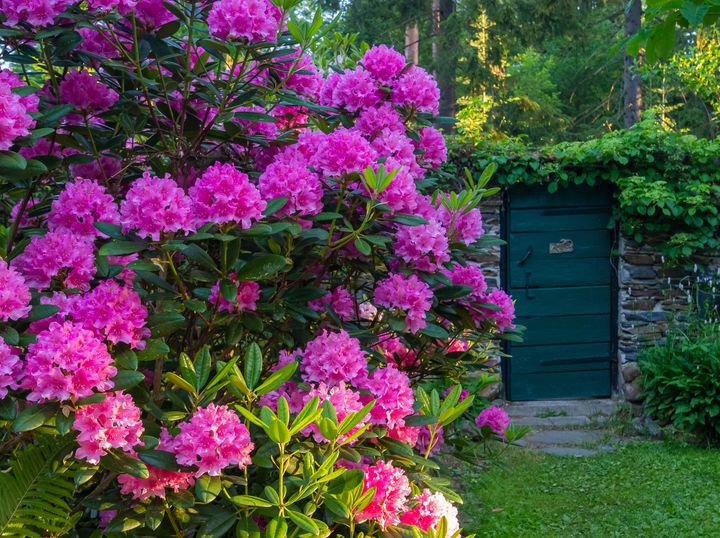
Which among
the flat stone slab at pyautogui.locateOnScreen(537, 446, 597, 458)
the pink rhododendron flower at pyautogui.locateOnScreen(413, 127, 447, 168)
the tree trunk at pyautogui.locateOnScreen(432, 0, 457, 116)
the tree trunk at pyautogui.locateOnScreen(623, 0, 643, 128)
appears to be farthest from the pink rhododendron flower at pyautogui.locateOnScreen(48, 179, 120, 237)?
the tree trunk at pyautogui.locateOnScreen(623, 0, 643, 128)

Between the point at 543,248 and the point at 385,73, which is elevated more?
the point at 385,73

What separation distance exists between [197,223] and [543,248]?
17.9ft

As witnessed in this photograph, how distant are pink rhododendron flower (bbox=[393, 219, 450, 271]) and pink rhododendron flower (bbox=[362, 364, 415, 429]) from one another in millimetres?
288

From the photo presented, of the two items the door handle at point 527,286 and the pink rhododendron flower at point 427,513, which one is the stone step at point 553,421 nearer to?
the door handle at point 527,286

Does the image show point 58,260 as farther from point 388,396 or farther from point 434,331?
point 434,331

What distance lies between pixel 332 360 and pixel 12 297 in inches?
25.0

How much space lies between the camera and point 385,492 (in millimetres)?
1594

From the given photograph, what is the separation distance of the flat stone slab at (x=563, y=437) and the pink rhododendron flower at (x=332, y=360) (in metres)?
4.19

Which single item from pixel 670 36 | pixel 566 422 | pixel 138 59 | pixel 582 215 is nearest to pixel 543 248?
pixel 582 215

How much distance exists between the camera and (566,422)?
6160 mm

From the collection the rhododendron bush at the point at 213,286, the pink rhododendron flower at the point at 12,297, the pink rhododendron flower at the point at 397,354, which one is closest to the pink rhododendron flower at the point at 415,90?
the rhododendron bush at the point at 213,286

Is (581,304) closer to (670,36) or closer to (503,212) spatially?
(503,212)

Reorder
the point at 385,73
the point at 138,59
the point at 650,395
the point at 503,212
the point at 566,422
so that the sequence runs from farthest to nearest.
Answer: the point at 503,212, the point at 566,422, the point at 650,395, the point at 385,73, the point at 138,59

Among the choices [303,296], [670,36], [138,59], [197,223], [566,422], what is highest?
[670,36]
